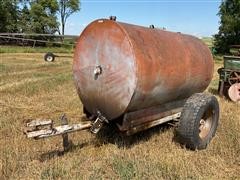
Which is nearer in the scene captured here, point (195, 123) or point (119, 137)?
point (195, 123)

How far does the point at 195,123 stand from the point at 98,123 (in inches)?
56.6

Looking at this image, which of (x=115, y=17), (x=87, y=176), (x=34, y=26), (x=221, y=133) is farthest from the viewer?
(x=34, y=26)

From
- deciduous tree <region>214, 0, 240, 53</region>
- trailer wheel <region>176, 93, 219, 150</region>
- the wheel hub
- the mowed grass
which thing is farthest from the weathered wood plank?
deciduous tree <region>214, 0, 240, 53</region>

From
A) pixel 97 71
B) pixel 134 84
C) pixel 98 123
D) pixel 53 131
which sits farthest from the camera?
pixel 98 123

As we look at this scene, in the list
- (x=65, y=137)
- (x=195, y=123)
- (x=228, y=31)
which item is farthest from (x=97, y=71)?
(x=228, y=31)

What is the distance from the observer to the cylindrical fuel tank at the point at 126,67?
492 cm

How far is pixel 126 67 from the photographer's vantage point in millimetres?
4914

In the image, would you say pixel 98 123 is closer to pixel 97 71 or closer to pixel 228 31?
pixel 97 71

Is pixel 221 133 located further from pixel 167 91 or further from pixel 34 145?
pixel 34 145

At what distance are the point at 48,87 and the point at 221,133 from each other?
20.8 feet

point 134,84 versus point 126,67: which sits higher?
point 126,67

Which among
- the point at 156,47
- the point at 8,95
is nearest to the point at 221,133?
the point at 156,47

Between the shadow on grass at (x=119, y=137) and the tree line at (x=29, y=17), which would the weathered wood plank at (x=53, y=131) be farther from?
the tree line at (x=29, y=17)

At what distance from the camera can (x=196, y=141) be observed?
5.50 meters
